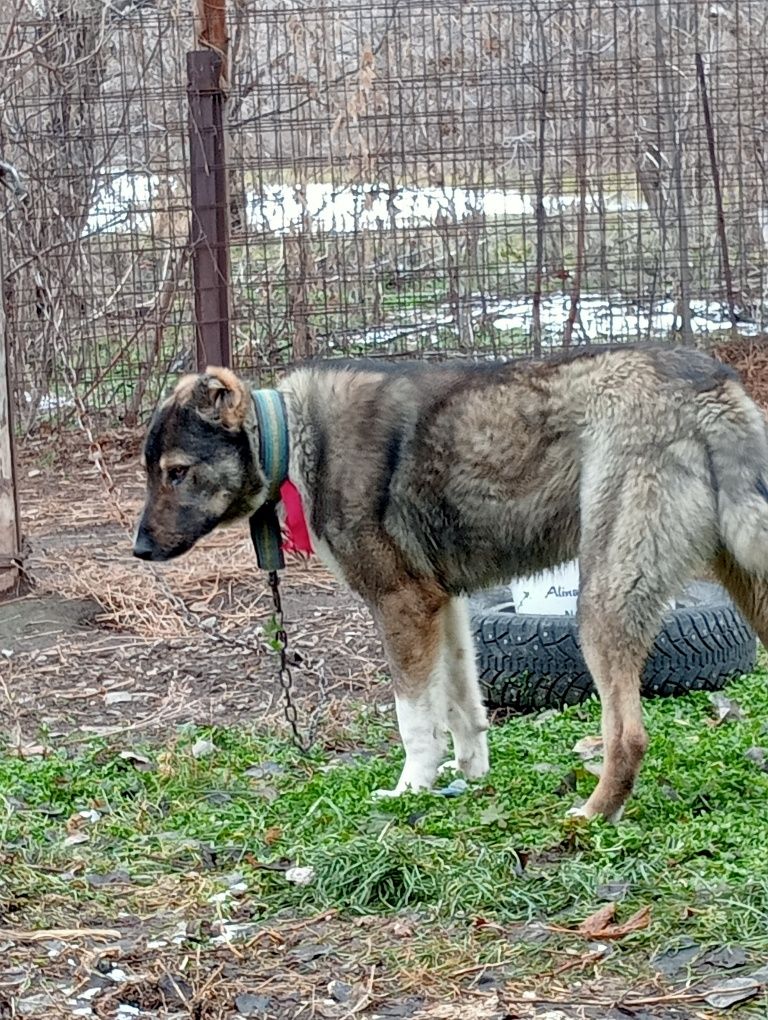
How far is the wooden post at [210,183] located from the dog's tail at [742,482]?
5944 millimetres

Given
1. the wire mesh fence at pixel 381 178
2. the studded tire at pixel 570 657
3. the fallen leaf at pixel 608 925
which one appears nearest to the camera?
the fallen leaf at pixel 608 925

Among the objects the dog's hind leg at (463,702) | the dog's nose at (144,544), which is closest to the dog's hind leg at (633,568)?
the dog's hind leg at (463,702)

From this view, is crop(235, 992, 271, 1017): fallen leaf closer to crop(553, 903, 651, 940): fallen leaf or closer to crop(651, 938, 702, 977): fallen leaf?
crop(553, 903, 651, 940): fallen leaf

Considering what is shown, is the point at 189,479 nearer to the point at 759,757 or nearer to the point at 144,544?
the point at 144,544

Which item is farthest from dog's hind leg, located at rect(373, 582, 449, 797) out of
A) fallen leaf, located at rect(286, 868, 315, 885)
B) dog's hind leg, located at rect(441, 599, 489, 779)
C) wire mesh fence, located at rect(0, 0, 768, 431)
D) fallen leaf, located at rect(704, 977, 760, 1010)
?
wire mesh fence, located at rect(0, 0, 768, 431)

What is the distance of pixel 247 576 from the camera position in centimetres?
827

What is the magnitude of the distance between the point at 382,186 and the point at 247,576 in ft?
13.0

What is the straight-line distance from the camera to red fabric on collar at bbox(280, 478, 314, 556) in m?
5.56

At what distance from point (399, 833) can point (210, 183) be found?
6.58 m

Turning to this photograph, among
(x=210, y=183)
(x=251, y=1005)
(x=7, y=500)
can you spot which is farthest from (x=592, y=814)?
(x=210, y=183)

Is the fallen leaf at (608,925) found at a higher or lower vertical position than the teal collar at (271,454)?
lower

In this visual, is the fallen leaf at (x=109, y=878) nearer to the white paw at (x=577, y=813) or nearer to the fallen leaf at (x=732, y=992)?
the white paw at (x=577, y=813)

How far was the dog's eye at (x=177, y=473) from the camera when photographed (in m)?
5.64

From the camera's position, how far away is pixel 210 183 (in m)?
10.3
